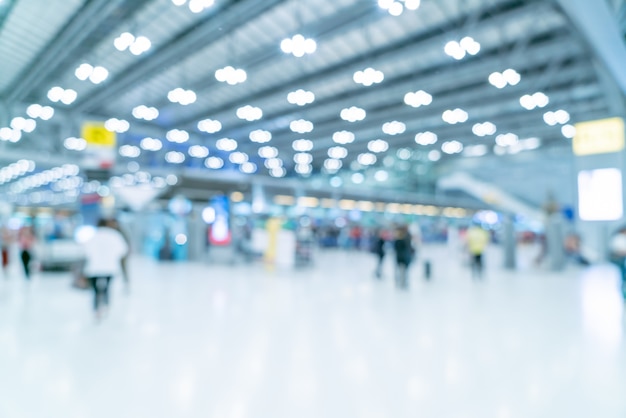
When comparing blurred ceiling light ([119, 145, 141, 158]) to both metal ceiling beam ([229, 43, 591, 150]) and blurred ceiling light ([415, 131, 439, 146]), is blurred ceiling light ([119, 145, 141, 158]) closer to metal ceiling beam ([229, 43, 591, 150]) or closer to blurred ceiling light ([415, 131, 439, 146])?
metal ceiling beam ([229, 43, 591, 150])

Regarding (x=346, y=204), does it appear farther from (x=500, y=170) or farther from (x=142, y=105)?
(x=500, y=170)

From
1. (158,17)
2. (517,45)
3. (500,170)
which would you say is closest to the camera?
(158,17)

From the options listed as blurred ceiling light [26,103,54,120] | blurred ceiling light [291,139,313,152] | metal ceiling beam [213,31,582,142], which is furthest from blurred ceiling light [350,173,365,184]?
blurred ceiling light [26,103,54,120]

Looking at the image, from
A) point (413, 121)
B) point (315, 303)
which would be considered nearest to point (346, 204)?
point (413, 121)

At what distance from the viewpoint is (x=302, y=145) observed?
94.5 feet

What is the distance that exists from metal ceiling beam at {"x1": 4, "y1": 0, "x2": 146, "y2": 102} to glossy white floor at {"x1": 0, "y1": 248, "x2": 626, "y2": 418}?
21.7ft

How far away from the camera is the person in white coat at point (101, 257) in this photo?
5.44 m

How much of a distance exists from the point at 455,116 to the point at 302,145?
38.5 feet

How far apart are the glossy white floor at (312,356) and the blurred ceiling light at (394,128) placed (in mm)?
15293

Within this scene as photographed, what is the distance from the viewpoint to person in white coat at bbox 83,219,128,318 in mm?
5438

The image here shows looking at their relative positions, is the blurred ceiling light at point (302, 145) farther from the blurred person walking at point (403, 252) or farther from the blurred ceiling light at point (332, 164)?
the blurred person walking at point (403, 252)

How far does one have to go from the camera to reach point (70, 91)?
610 inches

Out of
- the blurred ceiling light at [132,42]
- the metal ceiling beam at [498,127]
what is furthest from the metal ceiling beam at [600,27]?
the blurred ceiling light at [132,42]

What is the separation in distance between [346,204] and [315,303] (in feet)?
65.5
